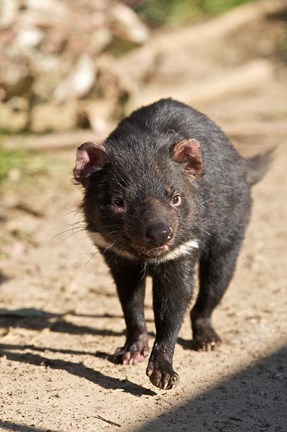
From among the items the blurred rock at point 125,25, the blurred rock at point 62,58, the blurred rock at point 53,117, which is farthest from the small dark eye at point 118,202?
the blurred rock at point 125,25

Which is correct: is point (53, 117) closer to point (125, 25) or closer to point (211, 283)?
point (125, 25)

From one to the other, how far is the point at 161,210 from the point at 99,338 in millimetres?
1372

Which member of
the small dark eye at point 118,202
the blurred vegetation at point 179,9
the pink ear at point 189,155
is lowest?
the small dark eye at point 118,202

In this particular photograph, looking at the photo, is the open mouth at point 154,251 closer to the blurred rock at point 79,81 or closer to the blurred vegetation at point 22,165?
the blurred vegetation at point 22,165

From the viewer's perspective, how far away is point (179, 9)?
1534cm

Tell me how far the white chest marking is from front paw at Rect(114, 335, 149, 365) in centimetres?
60

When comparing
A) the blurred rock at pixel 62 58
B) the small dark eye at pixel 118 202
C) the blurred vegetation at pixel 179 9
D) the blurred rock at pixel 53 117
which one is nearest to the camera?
the small dark eye at pixel 118 202

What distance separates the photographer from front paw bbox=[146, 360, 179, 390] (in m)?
4.36

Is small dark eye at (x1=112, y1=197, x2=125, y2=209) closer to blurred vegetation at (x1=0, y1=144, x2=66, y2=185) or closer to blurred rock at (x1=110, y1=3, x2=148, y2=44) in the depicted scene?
blurred vegetation at (x1=0, y1=144, x2=66, y2=185)

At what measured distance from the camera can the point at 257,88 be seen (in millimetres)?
12383

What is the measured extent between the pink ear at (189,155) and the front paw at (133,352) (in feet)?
3.27

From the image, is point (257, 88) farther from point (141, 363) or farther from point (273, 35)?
point (141, 363)

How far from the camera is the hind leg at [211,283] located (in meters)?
5.09

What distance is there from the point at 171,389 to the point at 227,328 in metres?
1.05
